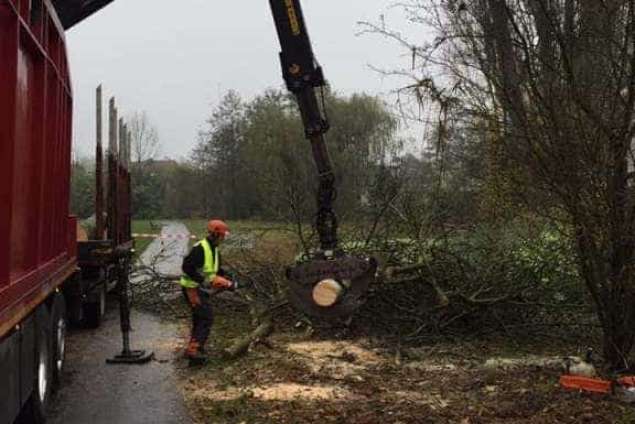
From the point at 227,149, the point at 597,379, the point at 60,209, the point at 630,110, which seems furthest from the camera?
the point at 227,149

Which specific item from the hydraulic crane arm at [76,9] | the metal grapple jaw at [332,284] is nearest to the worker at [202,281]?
the metal grapple jaw at [332,284]

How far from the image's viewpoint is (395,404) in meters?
6.46

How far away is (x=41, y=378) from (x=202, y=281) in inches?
101

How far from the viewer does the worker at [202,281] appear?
332 inches

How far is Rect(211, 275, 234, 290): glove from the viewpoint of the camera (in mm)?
8375

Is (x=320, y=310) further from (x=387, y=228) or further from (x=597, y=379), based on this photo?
(x=387, y=228)

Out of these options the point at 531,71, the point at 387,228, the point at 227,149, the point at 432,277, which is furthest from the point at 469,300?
the point at 227,149

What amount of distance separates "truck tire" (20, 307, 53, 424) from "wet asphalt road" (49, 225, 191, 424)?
0.30 meters

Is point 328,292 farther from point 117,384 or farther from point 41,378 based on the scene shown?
point 117,384

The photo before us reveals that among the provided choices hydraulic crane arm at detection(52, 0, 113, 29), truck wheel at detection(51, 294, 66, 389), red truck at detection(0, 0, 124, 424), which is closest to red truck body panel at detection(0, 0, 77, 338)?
red truck at detection(0, 0, 124, 424)

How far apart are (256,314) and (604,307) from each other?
5.28m

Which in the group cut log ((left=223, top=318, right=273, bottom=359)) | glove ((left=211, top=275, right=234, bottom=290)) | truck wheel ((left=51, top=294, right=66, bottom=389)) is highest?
glove ((left=211, top=275, right=234, bottom=290))

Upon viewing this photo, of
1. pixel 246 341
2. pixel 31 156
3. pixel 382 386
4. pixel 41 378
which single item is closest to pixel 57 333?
pixel 41 378

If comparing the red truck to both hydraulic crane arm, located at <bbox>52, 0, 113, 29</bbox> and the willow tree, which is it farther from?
the willow tree
